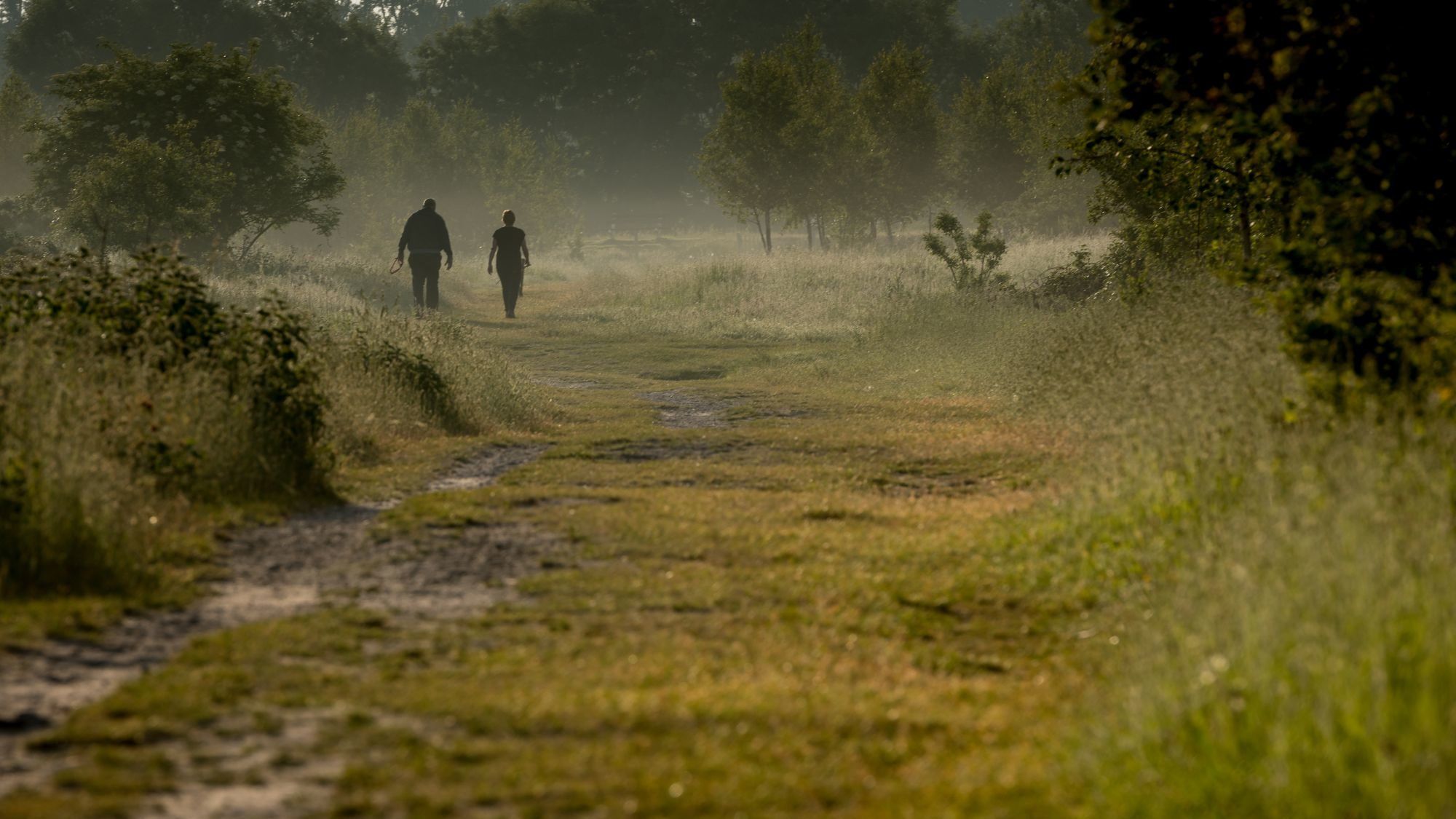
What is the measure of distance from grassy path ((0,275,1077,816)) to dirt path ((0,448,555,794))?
0.41 ft

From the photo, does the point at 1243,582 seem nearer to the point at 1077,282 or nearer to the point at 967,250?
the point at 1077,282

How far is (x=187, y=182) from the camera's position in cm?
3120

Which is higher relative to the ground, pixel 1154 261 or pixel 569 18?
pixel 569 18

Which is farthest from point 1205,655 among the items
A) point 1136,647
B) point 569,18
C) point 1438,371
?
point 569,18

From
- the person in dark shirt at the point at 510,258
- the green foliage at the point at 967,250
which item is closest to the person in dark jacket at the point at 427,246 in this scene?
the person in dark shirt at the point at 510,258

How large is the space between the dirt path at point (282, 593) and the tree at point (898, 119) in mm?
41337

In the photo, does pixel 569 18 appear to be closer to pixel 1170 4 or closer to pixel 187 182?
pixel 187 182

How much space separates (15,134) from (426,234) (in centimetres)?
4783

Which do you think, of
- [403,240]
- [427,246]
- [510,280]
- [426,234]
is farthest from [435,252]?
[510,280]

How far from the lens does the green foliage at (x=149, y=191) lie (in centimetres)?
3061

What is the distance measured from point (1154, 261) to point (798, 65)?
32.2m

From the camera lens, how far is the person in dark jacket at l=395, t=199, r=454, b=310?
2753 centimetres

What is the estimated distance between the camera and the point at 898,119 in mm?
50188

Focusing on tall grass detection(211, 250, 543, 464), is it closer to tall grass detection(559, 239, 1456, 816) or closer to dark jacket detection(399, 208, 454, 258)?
tall grass detection(559, 239, 1456, 816)
